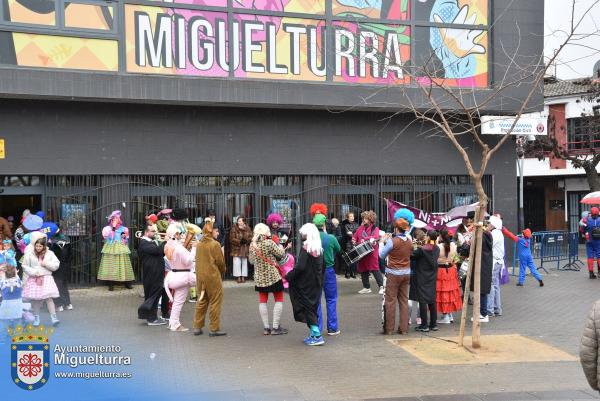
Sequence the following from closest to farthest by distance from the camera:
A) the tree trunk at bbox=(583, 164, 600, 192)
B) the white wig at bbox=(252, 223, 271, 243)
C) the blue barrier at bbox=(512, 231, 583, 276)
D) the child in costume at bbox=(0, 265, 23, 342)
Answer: the child in costume at bbox=(0, 265, 23, 342) → the white wig at bbox=(252, 223, 271, 243) → the blue barrier at bbox=(512, 231, 583, 276) → the tree trunk at bbox=(583, 164, 600, 192)

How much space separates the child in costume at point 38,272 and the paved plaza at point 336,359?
66 centimetres

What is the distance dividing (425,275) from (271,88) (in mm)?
6724

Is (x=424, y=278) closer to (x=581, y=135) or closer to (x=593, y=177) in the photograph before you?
(x=593, y=177)

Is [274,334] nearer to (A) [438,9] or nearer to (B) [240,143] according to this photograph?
(B) [240,143]

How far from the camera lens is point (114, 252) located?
1401 cm

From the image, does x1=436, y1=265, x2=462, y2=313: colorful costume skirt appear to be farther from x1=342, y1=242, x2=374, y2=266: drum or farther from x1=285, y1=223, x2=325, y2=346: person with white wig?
x1=342, y1=242, x2=374, y2=266: drum

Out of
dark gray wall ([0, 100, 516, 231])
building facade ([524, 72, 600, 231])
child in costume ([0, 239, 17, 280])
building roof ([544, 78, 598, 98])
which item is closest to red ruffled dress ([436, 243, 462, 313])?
dark gray wall ([0, 100, 516, 231])

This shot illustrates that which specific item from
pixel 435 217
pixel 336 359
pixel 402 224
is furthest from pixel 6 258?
pixel 435 217

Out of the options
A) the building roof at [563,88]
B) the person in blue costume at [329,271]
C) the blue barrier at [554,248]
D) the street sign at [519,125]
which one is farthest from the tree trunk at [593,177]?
the person in blue costume at [329,271]

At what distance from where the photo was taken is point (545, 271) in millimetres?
17812

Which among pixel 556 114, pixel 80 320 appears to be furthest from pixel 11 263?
pixel 556 114

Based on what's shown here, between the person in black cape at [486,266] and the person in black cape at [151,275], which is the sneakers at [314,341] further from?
the person in black cape at [486,266]

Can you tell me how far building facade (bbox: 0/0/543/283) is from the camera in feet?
45.5

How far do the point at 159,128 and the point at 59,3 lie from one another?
3.32 metres
